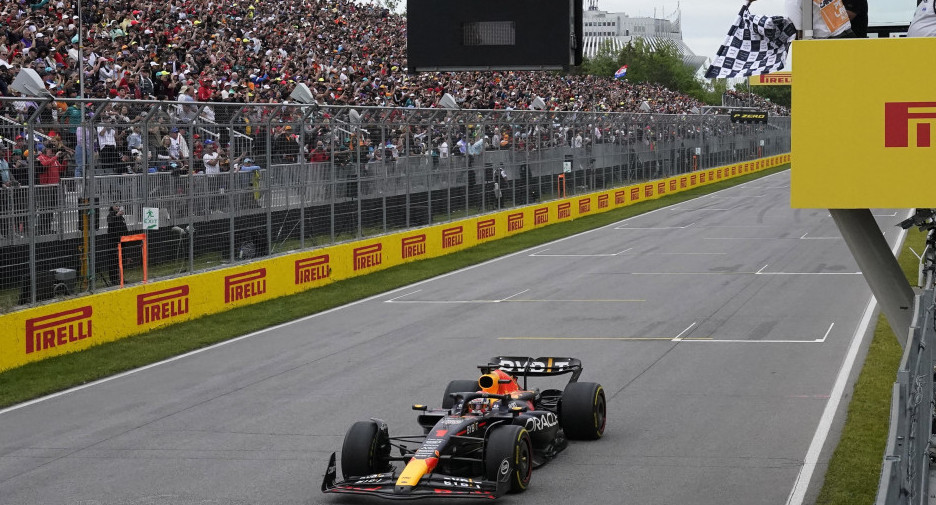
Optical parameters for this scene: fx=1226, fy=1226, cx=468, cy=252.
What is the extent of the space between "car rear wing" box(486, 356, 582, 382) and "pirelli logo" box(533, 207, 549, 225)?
2489cm

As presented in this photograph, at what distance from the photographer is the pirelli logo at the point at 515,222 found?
34.5 meters

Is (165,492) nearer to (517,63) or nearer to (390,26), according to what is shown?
(517,63)

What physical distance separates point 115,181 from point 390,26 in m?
34.9

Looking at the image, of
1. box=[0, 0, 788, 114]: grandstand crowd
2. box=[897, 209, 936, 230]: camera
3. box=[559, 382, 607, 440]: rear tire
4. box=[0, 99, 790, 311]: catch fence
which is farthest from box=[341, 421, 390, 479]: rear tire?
box=[0, 0, 788, 114]: grandstand crowd

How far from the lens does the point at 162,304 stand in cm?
1897

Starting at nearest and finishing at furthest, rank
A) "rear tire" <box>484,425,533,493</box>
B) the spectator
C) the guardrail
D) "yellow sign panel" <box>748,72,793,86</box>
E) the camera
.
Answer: the guardrail < the spectator < "rear tire" <box>484,425,533,493</box> < "yellow sign panel" <box>748,72,793,86</box> < the camera

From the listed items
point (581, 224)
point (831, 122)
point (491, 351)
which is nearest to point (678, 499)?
point (831, 122)

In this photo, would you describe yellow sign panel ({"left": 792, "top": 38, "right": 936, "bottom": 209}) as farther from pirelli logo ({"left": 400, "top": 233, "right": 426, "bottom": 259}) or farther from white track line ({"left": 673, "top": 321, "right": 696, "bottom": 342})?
pirelli logo ({"left": 400, "top": 233, "right": 426, "bottom": 259})

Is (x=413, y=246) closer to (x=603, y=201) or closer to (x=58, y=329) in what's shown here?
(x=58, y=329)

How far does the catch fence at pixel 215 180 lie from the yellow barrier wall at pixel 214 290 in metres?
0.26

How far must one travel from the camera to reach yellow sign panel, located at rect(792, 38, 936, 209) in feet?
→ 26.9

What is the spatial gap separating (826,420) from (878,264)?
3102mm

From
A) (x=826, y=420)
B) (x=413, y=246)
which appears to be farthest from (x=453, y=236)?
(x=826, y=420)

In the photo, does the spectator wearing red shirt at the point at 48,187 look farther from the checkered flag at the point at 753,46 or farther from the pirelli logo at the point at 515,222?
the pirelli logo at the point at 515,222
